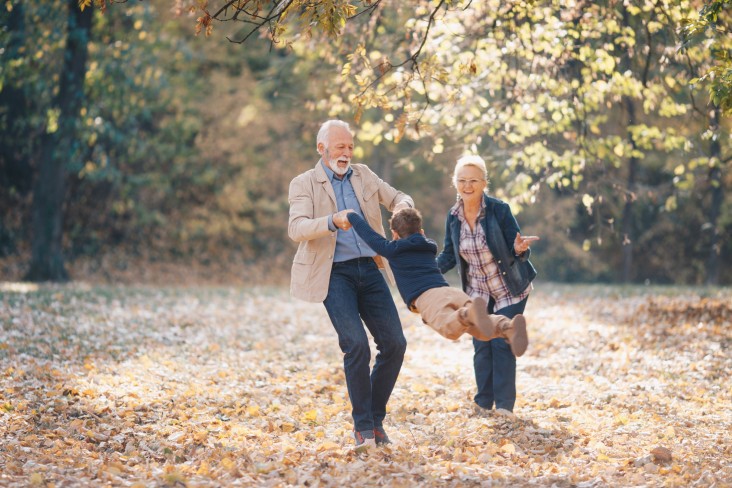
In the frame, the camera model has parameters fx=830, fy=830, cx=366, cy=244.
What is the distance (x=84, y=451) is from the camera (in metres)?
5.55

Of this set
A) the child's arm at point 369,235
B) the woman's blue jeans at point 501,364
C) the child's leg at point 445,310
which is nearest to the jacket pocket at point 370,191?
the child's arm at point 369,235

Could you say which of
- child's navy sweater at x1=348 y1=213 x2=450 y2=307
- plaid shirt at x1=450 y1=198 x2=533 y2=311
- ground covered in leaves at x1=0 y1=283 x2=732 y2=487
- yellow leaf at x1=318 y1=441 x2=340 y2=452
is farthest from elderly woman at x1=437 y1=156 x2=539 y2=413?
yellow leaf at x1=318 y1=441 x2=340 y2=452

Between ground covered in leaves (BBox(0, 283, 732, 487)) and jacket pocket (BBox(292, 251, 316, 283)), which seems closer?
ground covered in leaves (BBox(0, 283, 732, 487))

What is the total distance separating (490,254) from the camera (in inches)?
246

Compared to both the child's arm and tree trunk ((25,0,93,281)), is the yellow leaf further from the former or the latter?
tree trunk ((25,0,93,281))

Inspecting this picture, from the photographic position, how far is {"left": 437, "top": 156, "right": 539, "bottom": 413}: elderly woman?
6125 mm

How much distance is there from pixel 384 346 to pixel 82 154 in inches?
615

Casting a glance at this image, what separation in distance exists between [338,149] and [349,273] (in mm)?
809

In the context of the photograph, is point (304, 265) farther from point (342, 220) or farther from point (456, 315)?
point (456, 315)

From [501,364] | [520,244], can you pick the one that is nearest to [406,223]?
[520,244]

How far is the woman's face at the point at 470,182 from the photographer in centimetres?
607

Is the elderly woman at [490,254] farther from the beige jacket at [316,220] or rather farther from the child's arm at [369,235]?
the child's arm at [369,235]

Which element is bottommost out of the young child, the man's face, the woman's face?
the young child

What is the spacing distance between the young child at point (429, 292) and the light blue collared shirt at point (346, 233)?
0.24 meters
